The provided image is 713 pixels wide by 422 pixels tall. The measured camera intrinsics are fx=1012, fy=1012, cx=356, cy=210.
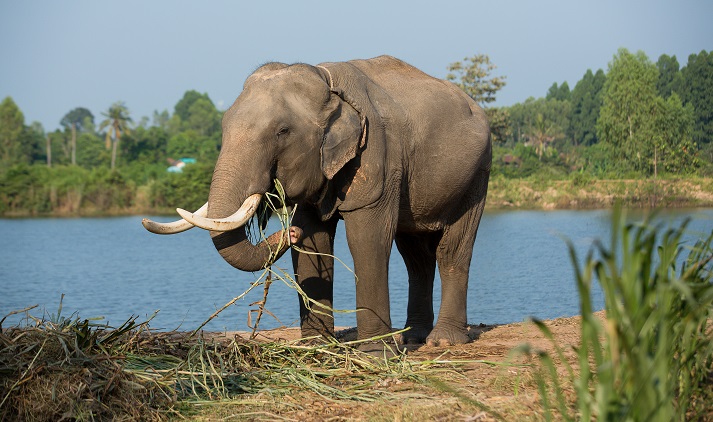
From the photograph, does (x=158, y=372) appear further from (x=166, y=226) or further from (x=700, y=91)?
(x=700, y=91)

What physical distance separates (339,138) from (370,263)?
3.24ft

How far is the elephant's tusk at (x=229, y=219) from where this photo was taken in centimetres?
635

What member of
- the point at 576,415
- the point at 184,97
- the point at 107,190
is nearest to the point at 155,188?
the point at 107,190

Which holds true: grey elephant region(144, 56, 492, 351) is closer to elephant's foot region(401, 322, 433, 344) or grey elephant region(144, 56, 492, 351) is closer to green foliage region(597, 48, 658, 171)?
elephant's foot region(401, 322, 433, 344)

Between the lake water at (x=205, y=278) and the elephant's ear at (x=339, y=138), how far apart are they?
1286mm

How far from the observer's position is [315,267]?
7.83 metres

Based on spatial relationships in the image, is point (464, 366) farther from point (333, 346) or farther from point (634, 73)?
point (634, 73)

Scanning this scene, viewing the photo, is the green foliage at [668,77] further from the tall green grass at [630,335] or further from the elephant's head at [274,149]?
the tall green grass at [630,335]

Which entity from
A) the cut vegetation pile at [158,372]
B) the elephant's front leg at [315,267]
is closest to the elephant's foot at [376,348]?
the cut vegetation pile at [158,372]

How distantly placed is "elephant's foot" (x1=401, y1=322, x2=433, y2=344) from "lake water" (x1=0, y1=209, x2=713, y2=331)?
5.86ft

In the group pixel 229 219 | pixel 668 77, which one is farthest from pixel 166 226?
pixel 668 77

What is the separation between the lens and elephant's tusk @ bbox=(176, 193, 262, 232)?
20.8ft

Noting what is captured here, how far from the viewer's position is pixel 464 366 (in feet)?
23.3

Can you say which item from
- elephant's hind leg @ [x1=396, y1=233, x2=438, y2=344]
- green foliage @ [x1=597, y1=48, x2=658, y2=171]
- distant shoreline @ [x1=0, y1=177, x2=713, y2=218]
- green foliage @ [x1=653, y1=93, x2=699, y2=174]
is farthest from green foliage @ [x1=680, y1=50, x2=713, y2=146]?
elephant's hind leg @ [x1=396, y1=233, x2=438, y2=344]
